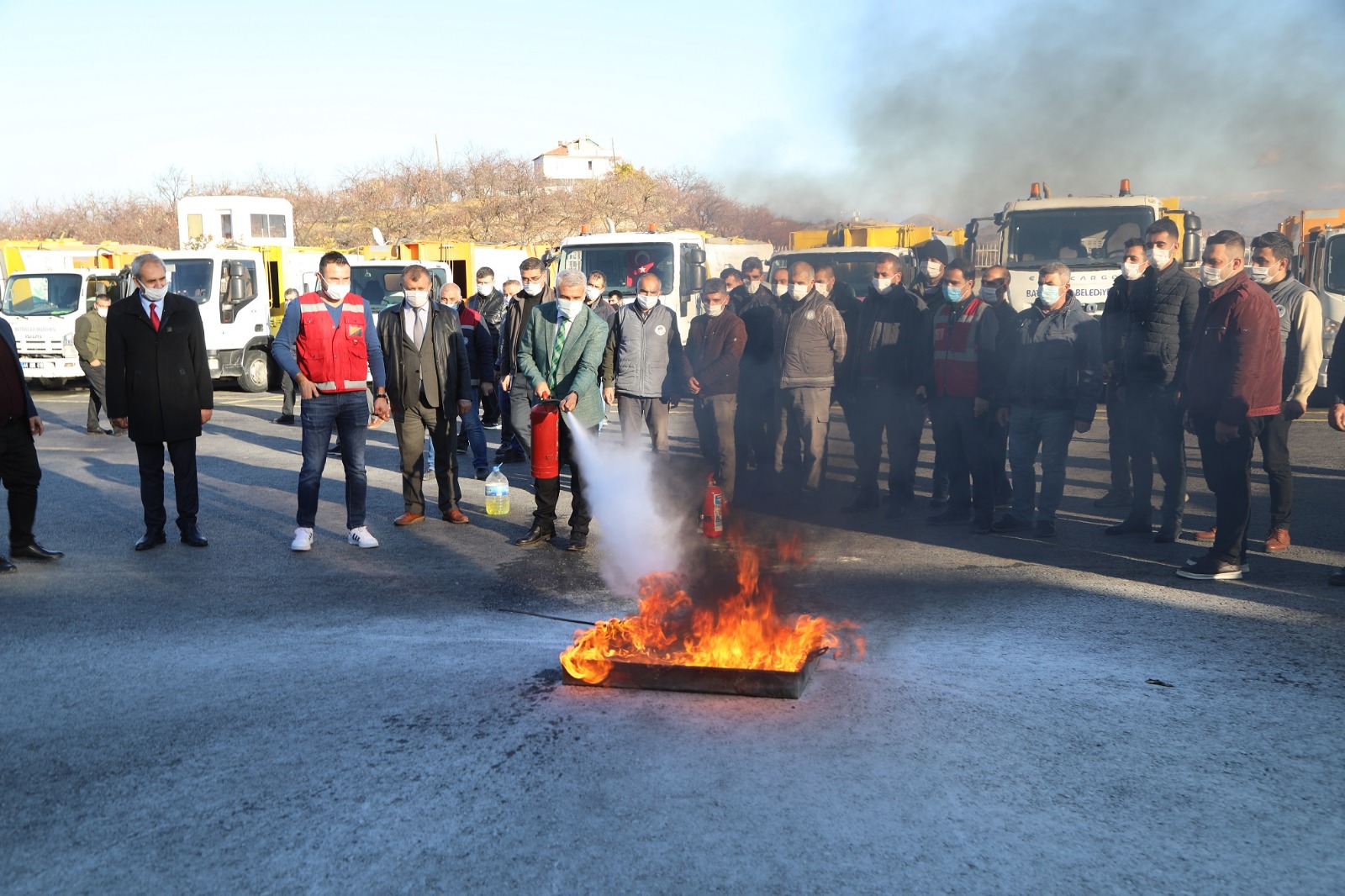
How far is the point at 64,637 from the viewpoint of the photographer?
5.67 metres

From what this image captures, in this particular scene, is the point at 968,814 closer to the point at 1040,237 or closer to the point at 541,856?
the point at 541,856

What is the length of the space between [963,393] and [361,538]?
15.7ft

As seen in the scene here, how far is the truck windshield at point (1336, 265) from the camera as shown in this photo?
1487 centimetres

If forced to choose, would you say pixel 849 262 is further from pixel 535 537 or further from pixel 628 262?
pixel 535 537

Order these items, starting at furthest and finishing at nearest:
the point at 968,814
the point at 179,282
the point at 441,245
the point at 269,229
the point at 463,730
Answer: the point at 269,229 → the point at 441,245 → the point at 179,282 → the point at 463,730 → the point at 968,814

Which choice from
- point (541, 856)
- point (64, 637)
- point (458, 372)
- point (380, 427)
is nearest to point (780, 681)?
point (541, 856)

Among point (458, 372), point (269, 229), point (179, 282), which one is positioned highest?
point (269, 229)

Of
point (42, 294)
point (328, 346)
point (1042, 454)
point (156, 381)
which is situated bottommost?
point (1042, 454)

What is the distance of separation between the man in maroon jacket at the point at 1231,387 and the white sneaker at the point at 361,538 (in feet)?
18.2

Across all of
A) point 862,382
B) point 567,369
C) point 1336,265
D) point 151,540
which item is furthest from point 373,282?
point 1336,265

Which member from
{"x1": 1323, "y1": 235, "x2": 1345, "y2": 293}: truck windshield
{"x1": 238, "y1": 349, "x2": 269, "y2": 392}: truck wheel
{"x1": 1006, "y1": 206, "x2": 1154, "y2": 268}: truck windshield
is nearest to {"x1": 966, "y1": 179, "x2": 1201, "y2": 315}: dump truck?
{"x1": 1006, "y1": 206, "x2": 1154, "y2": 268}: truck windshield

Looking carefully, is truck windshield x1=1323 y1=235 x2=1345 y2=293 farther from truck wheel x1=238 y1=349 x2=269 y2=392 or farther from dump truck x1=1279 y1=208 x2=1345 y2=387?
truck wheel x1=238 y1=349 x2=269 y2=392

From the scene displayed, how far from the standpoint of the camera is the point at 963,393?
838cm

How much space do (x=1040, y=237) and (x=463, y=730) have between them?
1220 centimetres
